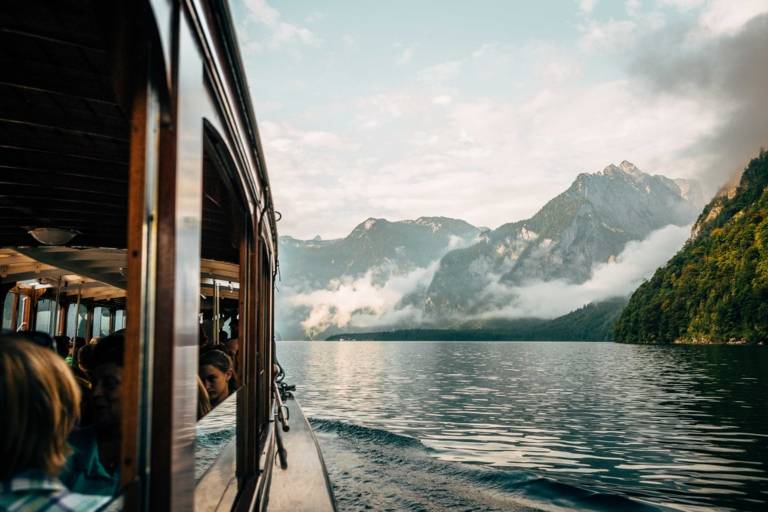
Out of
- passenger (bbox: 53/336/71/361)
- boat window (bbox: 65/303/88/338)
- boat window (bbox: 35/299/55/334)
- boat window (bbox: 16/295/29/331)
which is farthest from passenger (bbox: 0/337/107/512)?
boat window (bbox: 65/303/88/338)

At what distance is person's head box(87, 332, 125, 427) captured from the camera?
2.52 meters

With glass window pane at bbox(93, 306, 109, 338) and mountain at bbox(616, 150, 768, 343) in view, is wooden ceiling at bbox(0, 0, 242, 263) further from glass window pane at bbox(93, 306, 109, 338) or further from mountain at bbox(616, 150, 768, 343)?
mountain at bbox(616, 150, 768, 343)

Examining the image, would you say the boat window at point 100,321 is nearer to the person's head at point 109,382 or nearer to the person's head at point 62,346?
the person's head at point 62,346

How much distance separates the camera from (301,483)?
5.78 meters

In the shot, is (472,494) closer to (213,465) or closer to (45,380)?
(213,465)

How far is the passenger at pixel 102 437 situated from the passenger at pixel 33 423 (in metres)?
0.35

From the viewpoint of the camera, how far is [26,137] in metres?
3.47

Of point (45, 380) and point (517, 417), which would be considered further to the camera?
point (517, 417)

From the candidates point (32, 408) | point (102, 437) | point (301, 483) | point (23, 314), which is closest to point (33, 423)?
point (32, 408)

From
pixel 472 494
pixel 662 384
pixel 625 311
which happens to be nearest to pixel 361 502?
pixel 472 494

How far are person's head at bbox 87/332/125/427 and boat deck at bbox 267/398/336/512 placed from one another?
2.54m

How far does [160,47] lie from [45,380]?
94cm

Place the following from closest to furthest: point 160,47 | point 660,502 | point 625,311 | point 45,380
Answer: point 45,380 < point 160,47 < point 660,502 < point 625,311

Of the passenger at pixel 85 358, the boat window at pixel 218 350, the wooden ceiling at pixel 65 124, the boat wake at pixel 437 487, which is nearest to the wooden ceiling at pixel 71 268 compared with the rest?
the boat window at pixel 218 350
